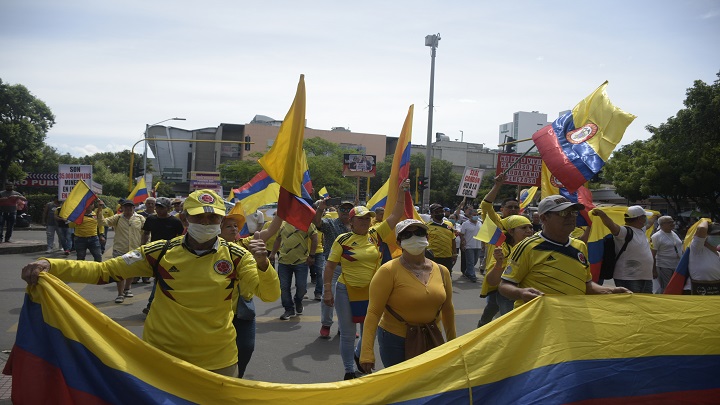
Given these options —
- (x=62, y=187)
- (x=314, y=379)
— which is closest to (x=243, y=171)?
(x=62, y=187)

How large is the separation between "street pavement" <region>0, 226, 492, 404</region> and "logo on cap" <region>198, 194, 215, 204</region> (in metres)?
2.81

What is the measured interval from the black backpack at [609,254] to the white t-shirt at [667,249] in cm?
269

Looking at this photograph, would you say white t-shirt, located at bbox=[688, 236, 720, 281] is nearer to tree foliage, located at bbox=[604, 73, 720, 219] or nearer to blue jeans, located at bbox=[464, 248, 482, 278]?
blue jeans, located at bbox=[464, 248, 482, 278]

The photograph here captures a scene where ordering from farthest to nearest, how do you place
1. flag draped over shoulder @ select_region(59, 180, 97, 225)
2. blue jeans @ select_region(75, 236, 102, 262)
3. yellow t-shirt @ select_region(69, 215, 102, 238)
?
flag draped over shoulder @ select_region(59, 180, 97, 225), yellow t-shirt @ select_region(69, 215, 102, 238), blue jeans @ select_region(75, 236, 102, 262)

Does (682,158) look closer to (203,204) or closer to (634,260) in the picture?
(634,260)

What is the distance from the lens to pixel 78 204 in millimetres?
12195

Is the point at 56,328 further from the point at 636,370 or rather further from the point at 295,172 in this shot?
the point at 636,370

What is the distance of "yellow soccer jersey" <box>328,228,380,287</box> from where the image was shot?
618cm

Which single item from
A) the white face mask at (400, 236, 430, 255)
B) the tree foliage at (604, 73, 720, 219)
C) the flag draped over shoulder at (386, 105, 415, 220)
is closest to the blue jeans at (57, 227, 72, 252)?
the flag draped over shoulder at (386, 105, 415, 220)

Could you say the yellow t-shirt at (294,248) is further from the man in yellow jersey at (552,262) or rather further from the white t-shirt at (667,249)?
the white t-shirt at (667,249)

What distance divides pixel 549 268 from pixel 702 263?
3.65 meters

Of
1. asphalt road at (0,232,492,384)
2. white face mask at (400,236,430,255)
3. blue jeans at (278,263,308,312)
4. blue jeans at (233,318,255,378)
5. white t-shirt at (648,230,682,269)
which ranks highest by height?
white face mask at (400,236,430,255)

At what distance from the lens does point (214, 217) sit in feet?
11.9

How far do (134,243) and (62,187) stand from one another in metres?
7.36
